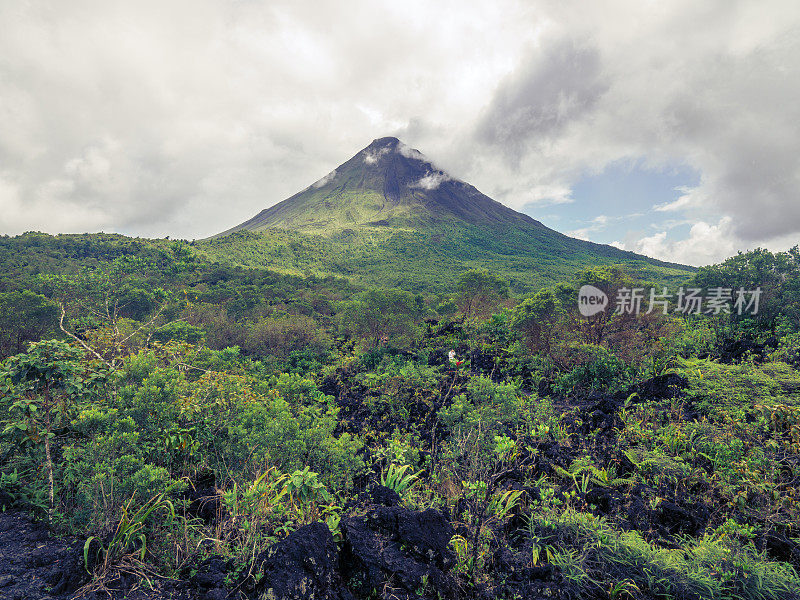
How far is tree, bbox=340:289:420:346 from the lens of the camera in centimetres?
1802

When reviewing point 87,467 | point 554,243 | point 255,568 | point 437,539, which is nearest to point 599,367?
point 437,539

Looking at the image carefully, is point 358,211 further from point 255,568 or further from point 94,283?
point 255,568

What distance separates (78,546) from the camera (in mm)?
2920

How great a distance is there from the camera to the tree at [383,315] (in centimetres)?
1802

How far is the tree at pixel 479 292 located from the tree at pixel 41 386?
1793 centimetres

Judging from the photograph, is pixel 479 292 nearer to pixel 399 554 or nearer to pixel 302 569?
pixel 399 554

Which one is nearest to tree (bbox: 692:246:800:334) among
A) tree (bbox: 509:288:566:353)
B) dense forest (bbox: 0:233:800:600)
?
dense forest (bbox: 0:233:800:600)

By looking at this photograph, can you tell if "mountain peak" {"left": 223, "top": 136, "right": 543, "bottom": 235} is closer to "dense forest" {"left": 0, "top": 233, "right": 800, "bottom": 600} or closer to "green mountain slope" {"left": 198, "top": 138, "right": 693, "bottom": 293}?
"green mountain slope" {"left": 198, "top": 138, "right": 693, "bottom": 293}

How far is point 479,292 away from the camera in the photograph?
2080cm

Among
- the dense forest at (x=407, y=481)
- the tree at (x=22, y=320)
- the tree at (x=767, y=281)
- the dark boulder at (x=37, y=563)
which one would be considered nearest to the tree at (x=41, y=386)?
the dense forest at (x=407, y=481)

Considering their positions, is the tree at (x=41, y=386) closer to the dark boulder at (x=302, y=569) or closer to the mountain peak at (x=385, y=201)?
the dark boulder at (x=302, y=569)

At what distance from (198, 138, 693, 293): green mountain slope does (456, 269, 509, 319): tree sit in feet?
95.5

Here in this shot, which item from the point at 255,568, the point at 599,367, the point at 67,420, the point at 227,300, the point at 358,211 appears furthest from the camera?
the point at 358,211

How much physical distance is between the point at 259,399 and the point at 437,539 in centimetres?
352
